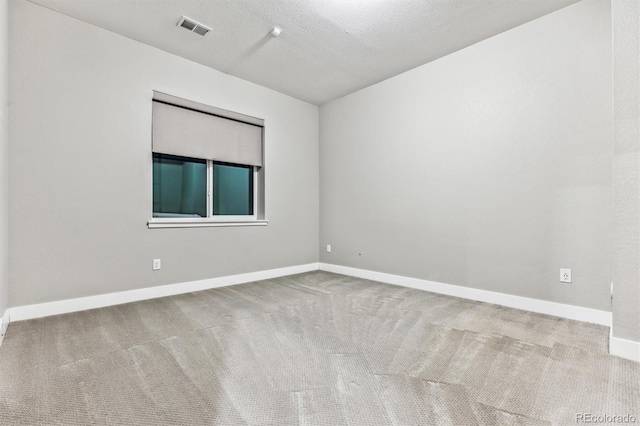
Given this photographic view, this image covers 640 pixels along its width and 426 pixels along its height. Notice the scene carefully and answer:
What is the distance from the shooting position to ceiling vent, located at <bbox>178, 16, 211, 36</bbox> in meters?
2.70

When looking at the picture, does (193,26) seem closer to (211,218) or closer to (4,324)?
(211,218)

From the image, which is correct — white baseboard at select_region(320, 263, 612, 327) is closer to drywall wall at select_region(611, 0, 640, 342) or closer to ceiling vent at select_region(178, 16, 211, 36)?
drywall wall at select_region(611, 0, 640, 342)

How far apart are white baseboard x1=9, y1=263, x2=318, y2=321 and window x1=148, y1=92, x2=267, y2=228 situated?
689mm

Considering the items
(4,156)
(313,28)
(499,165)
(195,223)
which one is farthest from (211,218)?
(499,165)

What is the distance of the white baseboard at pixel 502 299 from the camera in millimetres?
2465

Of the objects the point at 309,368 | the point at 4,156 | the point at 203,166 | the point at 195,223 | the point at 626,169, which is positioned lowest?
the point at 309,368

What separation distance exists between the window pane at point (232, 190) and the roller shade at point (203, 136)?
8.3 inches

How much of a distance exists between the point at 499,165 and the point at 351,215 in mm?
2021

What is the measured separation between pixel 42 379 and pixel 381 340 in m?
2.01

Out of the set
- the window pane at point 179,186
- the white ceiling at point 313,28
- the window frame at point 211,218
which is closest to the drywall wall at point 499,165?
the white ceiling at point 313,28

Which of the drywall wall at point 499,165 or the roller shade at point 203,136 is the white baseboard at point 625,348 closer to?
the drywall wall at point 499,165

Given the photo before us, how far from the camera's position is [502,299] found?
2.94 metres

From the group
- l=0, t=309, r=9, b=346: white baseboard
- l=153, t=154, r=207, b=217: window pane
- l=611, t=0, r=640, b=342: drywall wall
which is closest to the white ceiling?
l=611, t=0, r=640, b=342: drywall wall

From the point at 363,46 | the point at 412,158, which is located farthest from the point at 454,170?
the point at 363,46
